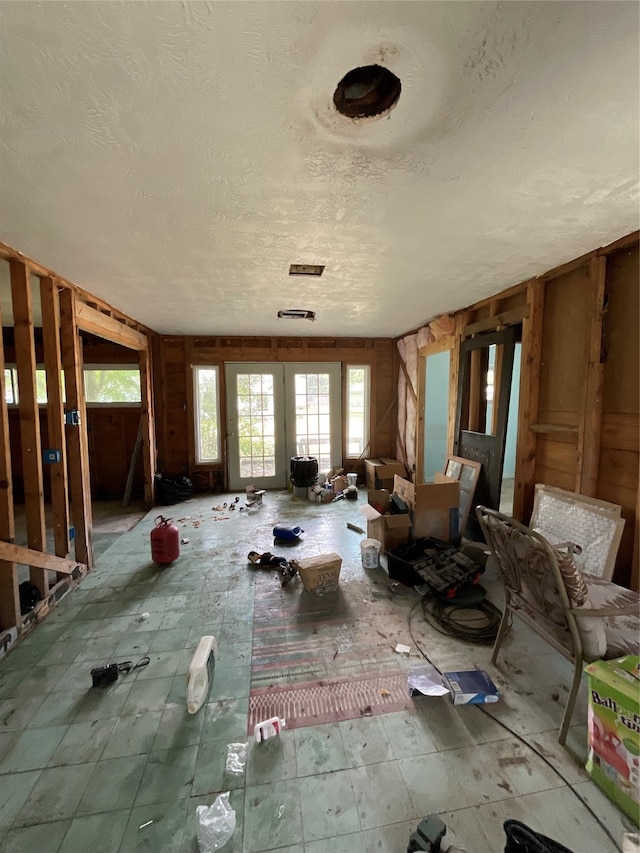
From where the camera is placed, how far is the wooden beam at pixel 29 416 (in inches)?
87.5

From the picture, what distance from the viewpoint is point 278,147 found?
1.22 m

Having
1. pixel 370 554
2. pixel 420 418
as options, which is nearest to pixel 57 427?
pixel 370 554

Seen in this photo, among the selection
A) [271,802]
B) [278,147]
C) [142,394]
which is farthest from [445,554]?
[142,394]

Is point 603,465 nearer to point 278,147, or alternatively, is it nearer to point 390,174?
point 390,174

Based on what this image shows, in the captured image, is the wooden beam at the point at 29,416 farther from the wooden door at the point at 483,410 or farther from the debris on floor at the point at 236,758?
the wooden door at the point at 483,410

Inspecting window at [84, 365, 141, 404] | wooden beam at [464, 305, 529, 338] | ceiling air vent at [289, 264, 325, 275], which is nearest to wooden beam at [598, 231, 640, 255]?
wooden beam at [464, 305, 529, 338]

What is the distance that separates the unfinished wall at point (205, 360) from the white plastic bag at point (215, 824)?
4338 mm

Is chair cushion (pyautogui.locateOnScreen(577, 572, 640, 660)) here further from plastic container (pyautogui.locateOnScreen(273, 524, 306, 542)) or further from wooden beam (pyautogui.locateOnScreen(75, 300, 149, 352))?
wooden beam (pyautogui.locateOnScreen(75, 300, 149, 352))

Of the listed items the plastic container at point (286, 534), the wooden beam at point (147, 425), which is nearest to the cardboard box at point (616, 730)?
the plastic container at point (286, 534)

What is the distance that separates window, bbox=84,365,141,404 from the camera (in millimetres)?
4996

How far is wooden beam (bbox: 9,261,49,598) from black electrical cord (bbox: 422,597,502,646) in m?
2.75

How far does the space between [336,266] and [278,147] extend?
49.3 inches

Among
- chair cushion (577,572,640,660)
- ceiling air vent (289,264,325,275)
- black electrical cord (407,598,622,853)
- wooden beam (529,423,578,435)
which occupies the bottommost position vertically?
black electrical cord (407,598,622,853)

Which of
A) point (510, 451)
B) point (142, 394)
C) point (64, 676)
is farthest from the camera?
point (510, 451)
